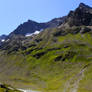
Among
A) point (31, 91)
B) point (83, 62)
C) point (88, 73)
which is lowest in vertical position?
point (31, 91)

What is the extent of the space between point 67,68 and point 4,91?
119867 millimetres

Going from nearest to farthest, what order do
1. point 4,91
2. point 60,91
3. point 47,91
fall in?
point 4,91 → point 60,91 → point 47,91

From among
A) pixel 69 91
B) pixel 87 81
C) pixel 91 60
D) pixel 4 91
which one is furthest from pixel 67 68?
pixel 4 91

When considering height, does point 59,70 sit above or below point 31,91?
above

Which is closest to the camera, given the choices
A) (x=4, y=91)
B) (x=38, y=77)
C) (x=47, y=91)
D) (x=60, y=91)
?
(x=4, y=91)

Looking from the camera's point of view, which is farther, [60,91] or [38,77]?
[38,77]

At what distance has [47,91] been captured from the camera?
12800 centimetres

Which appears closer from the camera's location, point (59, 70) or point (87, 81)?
point (87, 81)

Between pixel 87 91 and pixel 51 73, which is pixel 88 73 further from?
pixel 51 73

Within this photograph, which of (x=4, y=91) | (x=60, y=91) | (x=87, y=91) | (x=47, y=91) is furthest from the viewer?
(x=47, y=91)

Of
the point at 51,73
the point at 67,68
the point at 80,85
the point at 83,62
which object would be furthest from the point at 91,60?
the point at 80,85

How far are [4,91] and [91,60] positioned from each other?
133m

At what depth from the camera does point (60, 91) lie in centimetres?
11744

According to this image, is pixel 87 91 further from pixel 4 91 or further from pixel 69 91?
pixel 4 91
